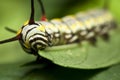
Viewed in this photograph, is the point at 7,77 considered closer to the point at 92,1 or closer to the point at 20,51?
the point at 20,51

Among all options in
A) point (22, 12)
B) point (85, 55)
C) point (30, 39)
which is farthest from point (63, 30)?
point (22, 12)

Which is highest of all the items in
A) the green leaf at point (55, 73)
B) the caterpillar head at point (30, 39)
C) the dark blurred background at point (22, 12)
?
the caterpillar head at point (30, 39)

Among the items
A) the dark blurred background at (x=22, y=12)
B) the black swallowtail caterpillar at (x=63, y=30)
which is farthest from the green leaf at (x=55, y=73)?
the dark blurred background at (x=22, y=12)

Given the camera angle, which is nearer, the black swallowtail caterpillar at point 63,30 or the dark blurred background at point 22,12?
the black swallowtail caterpillar at point 63,30

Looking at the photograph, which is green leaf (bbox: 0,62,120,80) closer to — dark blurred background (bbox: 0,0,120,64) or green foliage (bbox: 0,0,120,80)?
green foliage (bbox: 0,0,120,80)

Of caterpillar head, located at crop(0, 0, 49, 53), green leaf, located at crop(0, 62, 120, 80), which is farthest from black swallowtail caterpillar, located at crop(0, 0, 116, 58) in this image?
green leaf, located at crop(0, 62, 120, 80)

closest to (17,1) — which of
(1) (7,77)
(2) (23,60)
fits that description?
(2) (23,60)

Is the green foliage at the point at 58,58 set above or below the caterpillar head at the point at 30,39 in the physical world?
below

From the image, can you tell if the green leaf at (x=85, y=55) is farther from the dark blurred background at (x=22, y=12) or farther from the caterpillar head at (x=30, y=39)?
the dark blurred background at (x=22, y=12)
